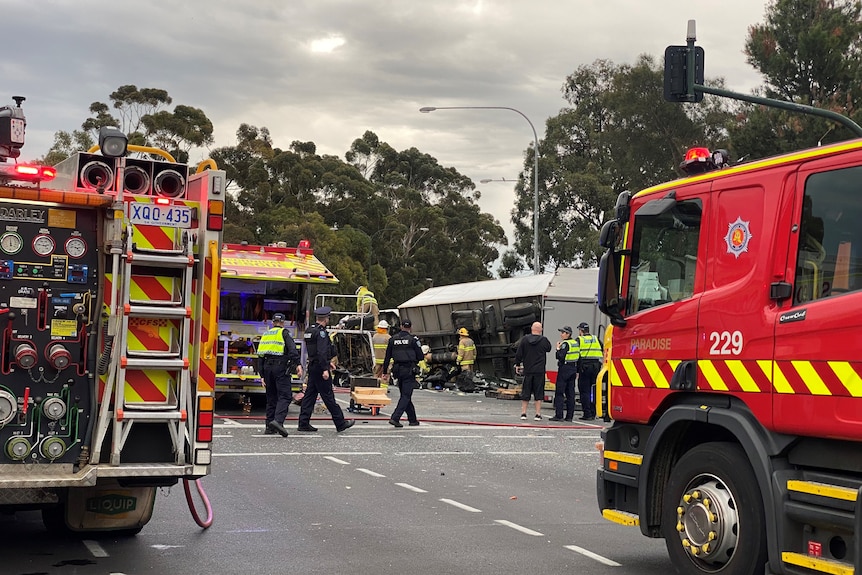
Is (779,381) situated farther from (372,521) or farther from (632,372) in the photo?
(372,521)

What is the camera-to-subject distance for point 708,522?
6332mm

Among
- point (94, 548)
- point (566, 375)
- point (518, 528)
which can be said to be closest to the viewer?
point (94, 548)

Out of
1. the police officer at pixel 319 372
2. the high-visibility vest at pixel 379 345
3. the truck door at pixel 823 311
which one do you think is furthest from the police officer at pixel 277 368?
the truck door at pixel 823 311

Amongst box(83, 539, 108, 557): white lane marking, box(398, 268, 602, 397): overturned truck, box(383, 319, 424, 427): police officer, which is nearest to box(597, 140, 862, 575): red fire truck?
box(83, 539, 108, 557): white lane marking

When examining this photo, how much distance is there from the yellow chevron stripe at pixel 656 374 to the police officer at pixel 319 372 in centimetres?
883

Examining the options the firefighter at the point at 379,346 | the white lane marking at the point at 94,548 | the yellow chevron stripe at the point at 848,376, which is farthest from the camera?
the firefighter at the point at 379,346

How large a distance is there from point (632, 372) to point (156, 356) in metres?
3.16

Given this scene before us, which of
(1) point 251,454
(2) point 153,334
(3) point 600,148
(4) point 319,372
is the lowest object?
(1) point 251,454

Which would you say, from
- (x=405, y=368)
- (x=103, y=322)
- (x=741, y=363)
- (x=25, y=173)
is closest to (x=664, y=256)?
(x=741, y=363)

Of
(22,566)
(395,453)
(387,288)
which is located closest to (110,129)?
(22,566)

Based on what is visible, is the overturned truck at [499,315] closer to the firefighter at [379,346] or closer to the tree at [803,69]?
the firefighter at [379,346]

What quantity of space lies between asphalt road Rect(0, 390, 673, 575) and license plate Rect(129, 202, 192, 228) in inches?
89.5

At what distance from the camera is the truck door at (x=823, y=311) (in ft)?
18.2

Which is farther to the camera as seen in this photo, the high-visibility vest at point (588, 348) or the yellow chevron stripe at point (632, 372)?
the high-visibility vest at point (588, 348)
